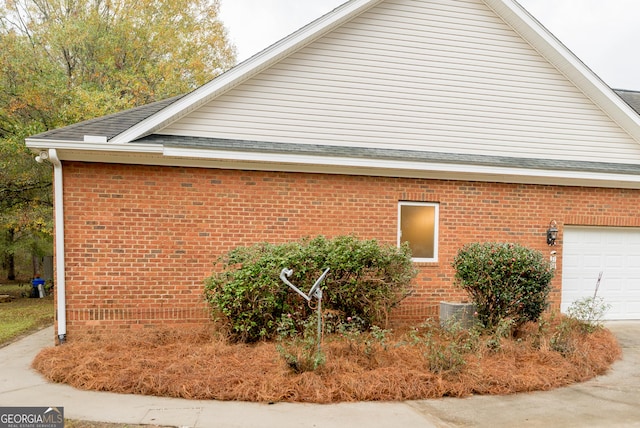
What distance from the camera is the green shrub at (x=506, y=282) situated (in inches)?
281

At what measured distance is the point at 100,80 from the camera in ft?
55.2

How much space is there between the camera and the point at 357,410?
16.1 feet

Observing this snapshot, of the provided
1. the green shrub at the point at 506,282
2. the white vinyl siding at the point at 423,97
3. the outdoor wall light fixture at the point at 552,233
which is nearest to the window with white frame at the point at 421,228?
the white vinyl siding at the point at 423,97

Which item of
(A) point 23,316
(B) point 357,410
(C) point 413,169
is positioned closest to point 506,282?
(C) point 413,169

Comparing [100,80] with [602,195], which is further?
[100,80]

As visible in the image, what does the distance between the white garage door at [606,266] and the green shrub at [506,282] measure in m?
2.92

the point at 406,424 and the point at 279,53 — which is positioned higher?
the point at 279,53

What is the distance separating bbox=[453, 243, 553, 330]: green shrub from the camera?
7137mm

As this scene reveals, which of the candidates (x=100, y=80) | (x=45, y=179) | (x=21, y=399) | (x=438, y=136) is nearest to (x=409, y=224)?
(x=438, y=136)

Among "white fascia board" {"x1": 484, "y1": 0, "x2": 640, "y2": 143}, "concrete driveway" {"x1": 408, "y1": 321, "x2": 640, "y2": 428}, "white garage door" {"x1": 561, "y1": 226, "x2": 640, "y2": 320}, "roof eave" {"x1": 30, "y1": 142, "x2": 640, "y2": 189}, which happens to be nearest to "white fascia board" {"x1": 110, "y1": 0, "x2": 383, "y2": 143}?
"roof eave" {"x1": 30, "y1": 142, "x2": 640, "y2": 189}

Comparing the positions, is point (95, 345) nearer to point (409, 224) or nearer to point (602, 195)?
point (409, 224)

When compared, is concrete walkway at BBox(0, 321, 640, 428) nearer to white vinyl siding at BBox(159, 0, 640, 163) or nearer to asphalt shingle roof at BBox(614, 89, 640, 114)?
white vinyl siding at BBox(159, 0, 640, 163)

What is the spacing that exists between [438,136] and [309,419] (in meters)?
6.25

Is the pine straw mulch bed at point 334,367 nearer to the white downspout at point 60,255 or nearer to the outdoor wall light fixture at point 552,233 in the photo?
the white downspout at point 60,255
